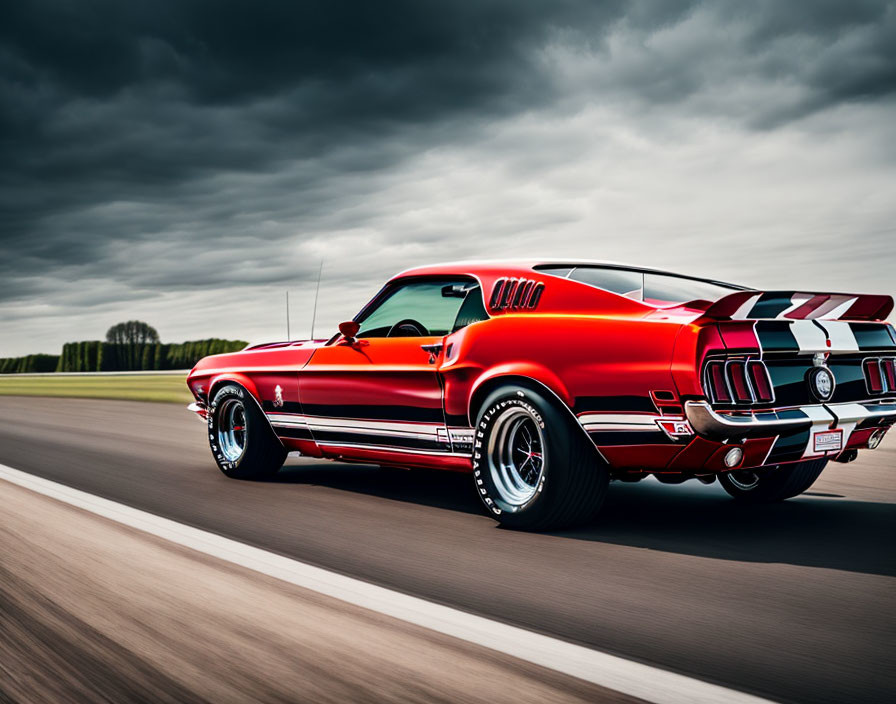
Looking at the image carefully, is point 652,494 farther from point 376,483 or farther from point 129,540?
point 129,540

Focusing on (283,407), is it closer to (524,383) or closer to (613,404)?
(524,383)

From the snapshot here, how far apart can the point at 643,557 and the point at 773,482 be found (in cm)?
169

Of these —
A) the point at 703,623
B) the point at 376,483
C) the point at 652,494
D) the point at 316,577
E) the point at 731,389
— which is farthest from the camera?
the point at 376,483

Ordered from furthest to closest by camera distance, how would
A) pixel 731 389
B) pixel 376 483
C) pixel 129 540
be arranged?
pixel 376 483, pixel 129 540, pixel 731 389

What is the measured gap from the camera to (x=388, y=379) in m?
5.39

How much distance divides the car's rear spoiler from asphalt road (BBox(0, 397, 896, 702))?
42.5 inches

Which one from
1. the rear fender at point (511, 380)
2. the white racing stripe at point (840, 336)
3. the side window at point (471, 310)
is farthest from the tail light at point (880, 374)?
the side window at point (471, 310)

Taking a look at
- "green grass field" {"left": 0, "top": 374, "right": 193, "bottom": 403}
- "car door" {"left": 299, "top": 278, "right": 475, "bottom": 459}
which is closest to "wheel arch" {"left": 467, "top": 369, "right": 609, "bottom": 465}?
"car door" {"left": 299, "top": 278, "right": 475, "bottom": 459}

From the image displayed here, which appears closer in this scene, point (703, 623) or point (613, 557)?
point (703, 623)

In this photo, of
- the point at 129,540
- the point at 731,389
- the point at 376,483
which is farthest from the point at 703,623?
the point at 376,483

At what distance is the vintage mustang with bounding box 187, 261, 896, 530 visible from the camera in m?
3.99

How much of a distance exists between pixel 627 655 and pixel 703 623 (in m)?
0.47

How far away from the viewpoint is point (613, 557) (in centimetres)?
402

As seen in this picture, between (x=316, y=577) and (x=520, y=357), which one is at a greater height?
(x=520, y=357)
